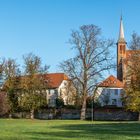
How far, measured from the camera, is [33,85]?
104312mm

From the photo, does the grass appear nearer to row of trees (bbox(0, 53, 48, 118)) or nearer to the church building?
the church building

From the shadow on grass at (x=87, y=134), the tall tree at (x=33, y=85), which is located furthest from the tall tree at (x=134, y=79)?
the shadow on grass at (x=87, y=134)

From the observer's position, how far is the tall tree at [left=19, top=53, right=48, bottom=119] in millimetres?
103938

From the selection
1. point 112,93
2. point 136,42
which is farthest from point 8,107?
point 112,93

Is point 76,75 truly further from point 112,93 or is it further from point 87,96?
point 112,93

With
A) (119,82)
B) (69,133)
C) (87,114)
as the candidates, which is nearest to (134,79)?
(87,114)

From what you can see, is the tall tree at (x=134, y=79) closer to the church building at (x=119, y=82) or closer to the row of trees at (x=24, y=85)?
the church building at (x=119, y=82)

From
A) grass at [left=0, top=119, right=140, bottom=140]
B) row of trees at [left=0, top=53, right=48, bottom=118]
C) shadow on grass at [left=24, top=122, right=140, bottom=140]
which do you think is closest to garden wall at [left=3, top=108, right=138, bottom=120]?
row of trees at [left=0, top=53, right=48, bottom=118]

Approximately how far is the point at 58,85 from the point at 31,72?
32910 mm

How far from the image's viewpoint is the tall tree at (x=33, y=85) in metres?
104

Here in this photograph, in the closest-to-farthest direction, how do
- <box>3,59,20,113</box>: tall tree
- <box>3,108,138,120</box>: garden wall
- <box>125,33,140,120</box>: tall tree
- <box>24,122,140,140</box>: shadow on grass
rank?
<box>24,122,140,140</box>: shadow on grass → <box>125,33,140,120</box>: tall tree → <box>3,108,138,120</box>: garden wall → <box>3,59,20,113</box>: tall tree

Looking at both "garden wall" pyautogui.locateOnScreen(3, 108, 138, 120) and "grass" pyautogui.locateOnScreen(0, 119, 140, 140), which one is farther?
"garden wall" pyautogui.locateOnScreen(3, 108, 138, 120)

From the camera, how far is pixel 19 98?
107 meters

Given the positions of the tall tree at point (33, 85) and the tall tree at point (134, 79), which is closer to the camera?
the tall tree at point (134, 79)
